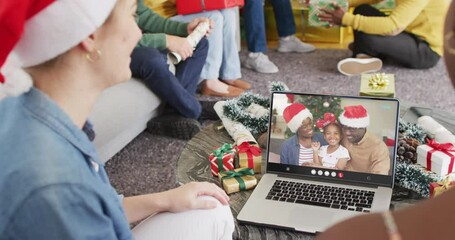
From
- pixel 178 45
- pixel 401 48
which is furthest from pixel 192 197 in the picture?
pixel 401 48

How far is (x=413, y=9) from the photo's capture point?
9.11ft

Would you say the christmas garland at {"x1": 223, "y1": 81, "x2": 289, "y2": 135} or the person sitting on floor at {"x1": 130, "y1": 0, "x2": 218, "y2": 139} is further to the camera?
the person sitting on floor at {"x1": 130, "y1": 0, "x2": 218, "y2": 139}

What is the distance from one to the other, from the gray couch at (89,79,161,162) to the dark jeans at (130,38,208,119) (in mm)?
A: 44

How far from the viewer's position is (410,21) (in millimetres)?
2828

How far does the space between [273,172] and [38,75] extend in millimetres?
685

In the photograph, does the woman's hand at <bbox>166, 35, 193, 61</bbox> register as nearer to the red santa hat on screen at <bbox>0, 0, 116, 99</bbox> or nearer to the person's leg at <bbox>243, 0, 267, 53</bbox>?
the person's leg at <bbox>243, 0, 267, 53</bbox>

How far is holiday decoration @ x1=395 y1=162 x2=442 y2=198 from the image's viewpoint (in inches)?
50.7

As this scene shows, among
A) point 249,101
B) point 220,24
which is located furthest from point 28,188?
point 220,24

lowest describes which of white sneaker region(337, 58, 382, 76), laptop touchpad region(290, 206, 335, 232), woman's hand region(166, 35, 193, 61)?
white sneaker region(337, 58, 382, 76)

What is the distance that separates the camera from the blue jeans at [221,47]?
8.98 ft

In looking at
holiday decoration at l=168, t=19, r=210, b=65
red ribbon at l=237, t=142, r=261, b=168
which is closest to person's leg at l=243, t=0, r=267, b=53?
holiday decoration at l=168, t=19, r=210, b=65

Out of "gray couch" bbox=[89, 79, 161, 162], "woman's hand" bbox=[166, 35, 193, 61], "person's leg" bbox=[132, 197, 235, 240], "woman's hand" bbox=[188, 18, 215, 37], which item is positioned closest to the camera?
"person's leg" bbox=[132, 197, 235, 240]

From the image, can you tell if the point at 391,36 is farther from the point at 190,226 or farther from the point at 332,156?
the point at 190,226

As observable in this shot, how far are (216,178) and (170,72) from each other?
1004mm
